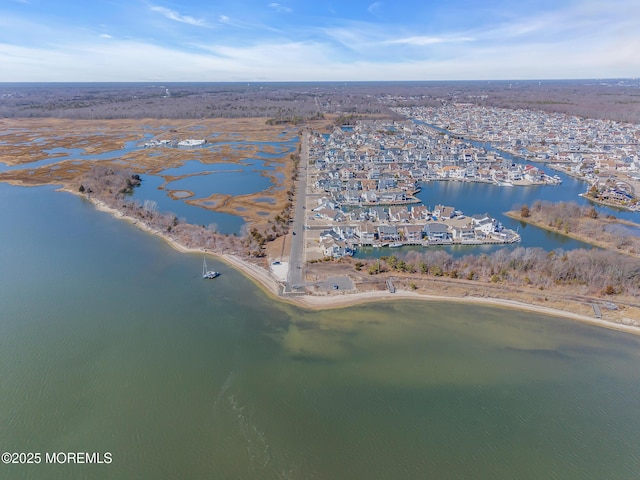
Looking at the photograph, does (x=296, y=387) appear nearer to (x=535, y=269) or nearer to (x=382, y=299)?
(x=382, y=299)

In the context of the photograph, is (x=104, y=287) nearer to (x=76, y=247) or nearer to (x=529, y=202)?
(x=76, y=247)

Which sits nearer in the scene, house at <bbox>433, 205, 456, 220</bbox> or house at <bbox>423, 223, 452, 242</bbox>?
house at <bbox>423, 223, 452, 242</bbox>

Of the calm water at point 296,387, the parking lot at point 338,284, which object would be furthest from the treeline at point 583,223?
the parking lot at point 338,284

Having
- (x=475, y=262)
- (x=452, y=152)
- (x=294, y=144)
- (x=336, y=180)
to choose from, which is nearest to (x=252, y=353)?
(x=475, y=262)

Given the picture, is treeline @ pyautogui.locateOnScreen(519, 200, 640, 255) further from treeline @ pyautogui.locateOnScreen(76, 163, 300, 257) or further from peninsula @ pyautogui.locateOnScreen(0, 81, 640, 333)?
treeline @ pyautogui.locateOnScreen(76, 163, 300, 257)

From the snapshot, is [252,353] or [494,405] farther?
[252,353]

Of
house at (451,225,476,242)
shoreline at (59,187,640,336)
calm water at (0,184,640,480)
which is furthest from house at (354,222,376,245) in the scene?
calm water at (0,184,640,480)
